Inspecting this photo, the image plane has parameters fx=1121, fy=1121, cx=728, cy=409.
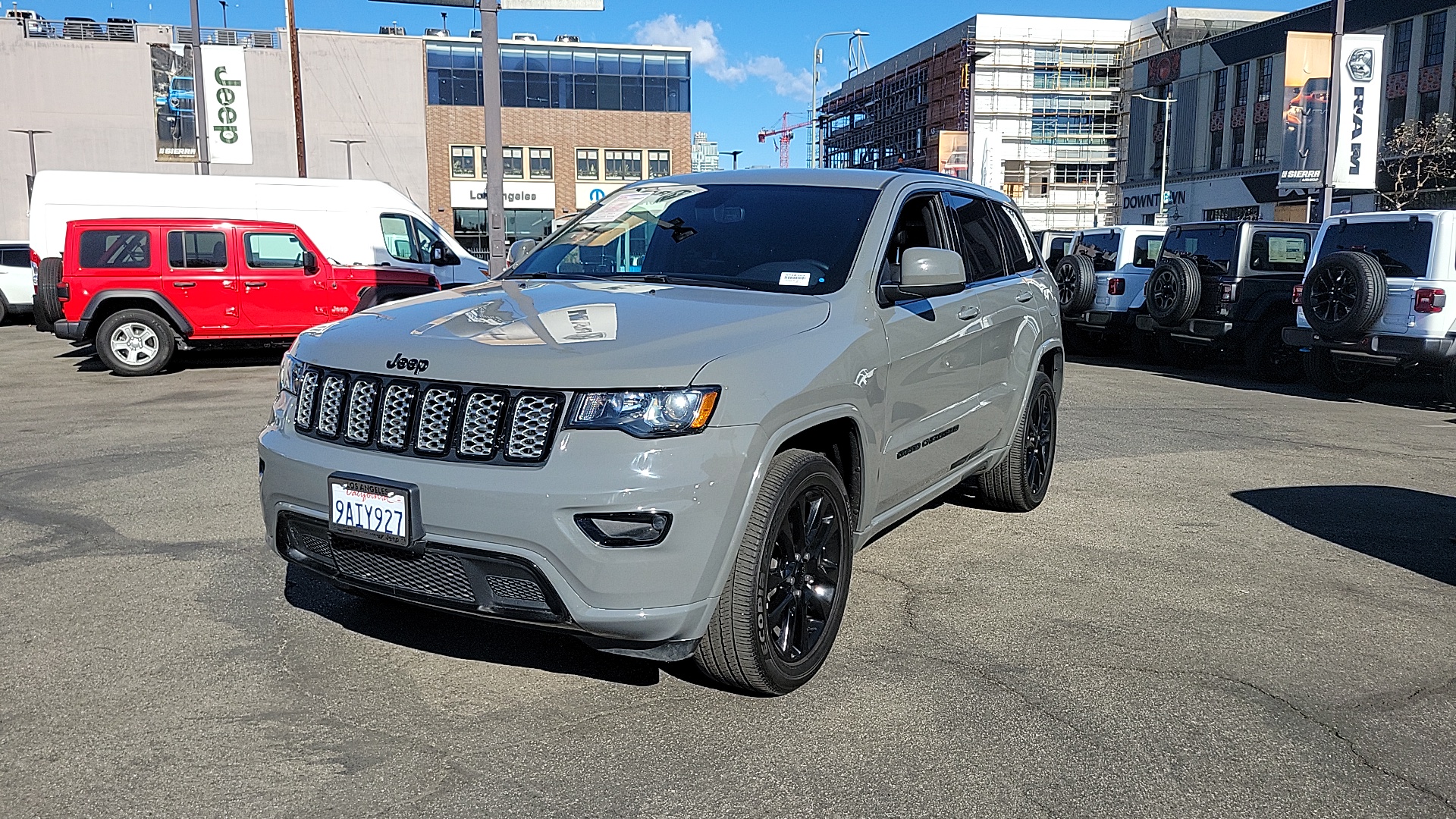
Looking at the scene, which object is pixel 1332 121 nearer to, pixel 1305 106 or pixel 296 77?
pixel 1305 106

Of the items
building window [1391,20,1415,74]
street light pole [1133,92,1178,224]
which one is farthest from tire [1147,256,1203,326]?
street light pole [1133,92,1178,224]

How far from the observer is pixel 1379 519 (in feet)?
20.6

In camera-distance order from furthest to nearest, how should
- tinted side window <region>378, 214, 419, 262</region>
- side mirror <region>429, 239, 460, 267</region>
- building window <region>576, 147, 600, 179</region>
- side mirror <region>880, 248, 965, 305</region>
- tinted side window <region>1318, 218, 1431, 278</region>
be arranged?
building window <region>576, 147, 600, 179</region> < side mirror <region>429, 239, 460, 267</region> < tinted side window <region>378, 214, 419, 262</region> < tinted side window <region>1318, 218, 1431, 278</region> < side mirror <region>880, 248, 965, 305</region>

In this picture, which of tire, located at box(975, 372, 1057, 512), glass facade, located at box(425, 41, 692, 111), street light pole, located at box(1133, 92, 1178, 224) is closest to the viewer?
tire, located at box(975, 372, 1057, 512)

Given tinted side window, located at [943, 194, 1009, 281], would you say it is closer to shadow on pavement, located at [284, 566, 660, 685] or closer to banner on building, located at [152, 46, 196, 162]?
shadow on pavement, located at [284, 566, 660, 685]

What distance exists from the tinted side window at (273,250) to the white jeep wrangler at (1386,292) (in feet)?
38.9

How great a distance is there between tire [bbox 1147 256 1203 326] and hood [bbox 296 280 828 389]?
11.3m

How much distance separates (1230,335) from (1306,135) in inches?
476

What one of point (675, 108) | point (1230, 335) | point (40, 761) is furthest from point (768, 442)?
point (675, 108)

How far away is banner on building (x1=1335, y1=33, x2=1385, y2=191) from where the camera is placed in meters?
23.3

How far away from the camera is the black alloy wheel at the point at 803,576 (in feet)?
11.8

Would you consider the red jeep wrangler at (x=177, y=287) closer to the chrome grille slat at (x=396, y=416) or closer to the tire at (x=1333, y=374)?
the chrome grille slat at (x=396, y=416)

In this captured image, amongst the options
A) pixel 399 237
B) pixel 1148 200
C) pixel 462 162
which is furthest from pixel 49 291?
pixel 1148 200

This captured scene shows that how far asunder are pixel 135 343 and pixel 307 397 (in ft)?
37.7
